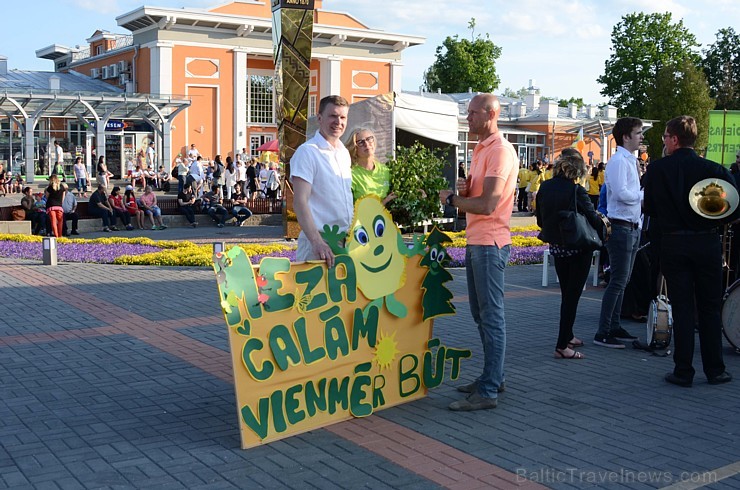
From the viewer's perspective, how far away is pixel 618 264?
7.65m

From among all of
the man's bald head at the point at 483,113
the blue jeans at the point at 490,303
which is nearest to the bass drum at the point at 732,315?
the blue jeans at the point at 490,303

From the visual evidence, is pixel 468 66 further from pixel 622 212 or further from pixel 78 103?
pixel 622 212

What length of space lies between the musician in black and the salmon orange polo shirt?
152cm

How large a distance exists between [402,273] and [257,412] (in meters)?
1.51

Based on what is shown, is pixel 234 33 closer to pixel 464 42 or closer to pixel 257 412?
pixel 464 42

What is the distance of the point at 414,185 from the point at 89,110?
27562 millimetres

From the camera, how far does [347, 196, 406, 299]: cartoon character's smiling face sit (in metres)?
5.48

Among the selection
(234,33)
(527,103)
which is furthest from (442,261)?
(527,103)

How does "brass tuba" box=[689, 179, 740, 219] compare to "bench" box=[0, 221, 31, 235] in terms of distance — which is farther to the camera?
"bench" box=[0, 221, 31, 235]

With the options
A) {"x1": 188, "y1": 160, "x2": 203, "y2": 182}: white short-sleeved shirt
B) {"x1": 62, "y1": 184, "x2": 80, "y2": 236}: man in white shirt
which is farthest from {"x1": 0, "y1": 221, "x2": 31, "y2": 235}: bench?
{"x1": 188, "y1": 160, "x2": 203, "y2": 182}: white short-sleeved shirt

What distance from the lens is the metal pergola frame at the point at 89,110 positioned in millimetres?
35469

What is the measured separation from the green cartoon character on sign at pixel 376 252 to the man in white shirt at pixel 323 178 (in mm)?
234

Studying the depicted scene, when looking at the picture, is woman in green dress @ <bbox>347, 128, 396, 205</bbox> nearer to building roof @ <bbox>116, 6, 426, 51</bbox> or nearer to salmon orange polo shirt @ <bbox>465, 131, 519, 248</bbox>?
salmon orange polo shirt @ <bbox>465, 131, 519, 248</bbox>

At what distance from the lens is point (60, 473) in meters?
4.44
